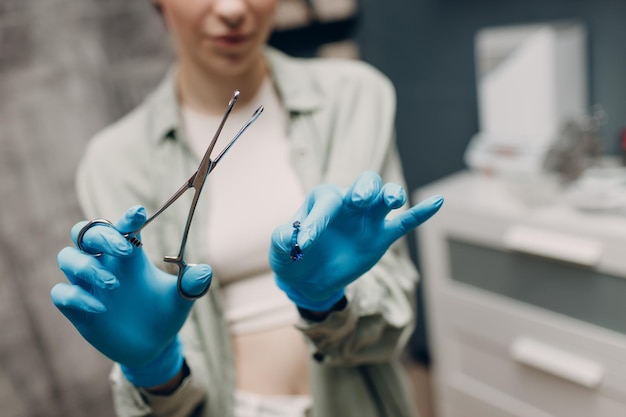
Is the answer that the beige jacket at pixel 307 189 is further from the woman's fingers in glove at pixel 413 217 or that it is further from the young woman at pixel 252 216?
the woman's fingers in glove at pixel 413 217

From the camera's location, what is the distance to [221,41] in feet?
2.56

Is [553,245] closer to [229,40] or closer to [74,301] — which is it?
[229,40]

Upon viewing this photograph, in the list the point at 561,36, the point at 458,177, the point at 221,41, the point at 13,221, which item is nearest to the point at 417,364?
the point at 458,177

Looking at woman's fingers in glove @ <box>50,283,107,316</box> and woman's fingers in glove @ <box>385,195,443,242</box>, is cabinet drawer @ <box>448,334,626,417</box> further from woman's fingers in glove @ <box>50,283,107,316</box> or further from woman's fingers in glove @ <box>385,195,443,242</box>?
woman's fingers in glove @ <box>50,283,107,316</box>

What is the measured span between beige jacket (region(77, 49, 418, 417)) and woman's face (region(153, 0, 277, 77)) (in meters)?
0.10

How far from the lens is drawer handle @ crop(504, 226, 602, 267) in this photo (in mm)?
1011

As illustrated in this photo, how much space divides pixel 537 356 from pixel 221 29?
910 mm

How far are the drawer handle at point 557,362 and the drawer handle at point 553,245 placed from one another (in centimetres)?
21

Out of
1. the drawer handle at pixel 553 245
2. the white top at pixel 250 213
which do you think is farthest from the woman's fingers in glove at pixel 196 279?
the drawer handle at pixel 553 245

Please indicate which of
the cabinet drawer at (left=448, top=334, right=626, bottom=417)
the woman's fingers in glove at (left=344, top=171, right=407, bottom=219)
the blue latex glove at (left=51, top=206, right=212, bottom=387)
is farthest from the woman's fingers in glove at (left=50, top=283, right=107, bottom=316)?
the cabinet drawer at (left=448, top=334, right=626, bottom=417)

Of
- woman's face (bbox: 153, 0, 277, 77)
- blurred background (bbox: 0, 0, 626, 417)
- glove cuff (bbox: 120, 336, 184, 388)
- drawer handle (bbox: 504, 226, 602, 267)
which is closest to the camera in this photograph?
glove cuff (bbox: 120, 336, 184, 388)

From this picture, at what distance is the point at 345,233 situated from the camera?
0.59 meters

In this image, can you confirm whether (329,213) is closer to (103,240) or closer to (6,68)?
(103,240)

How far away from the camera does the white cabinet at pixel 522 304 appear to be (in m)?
1.03
